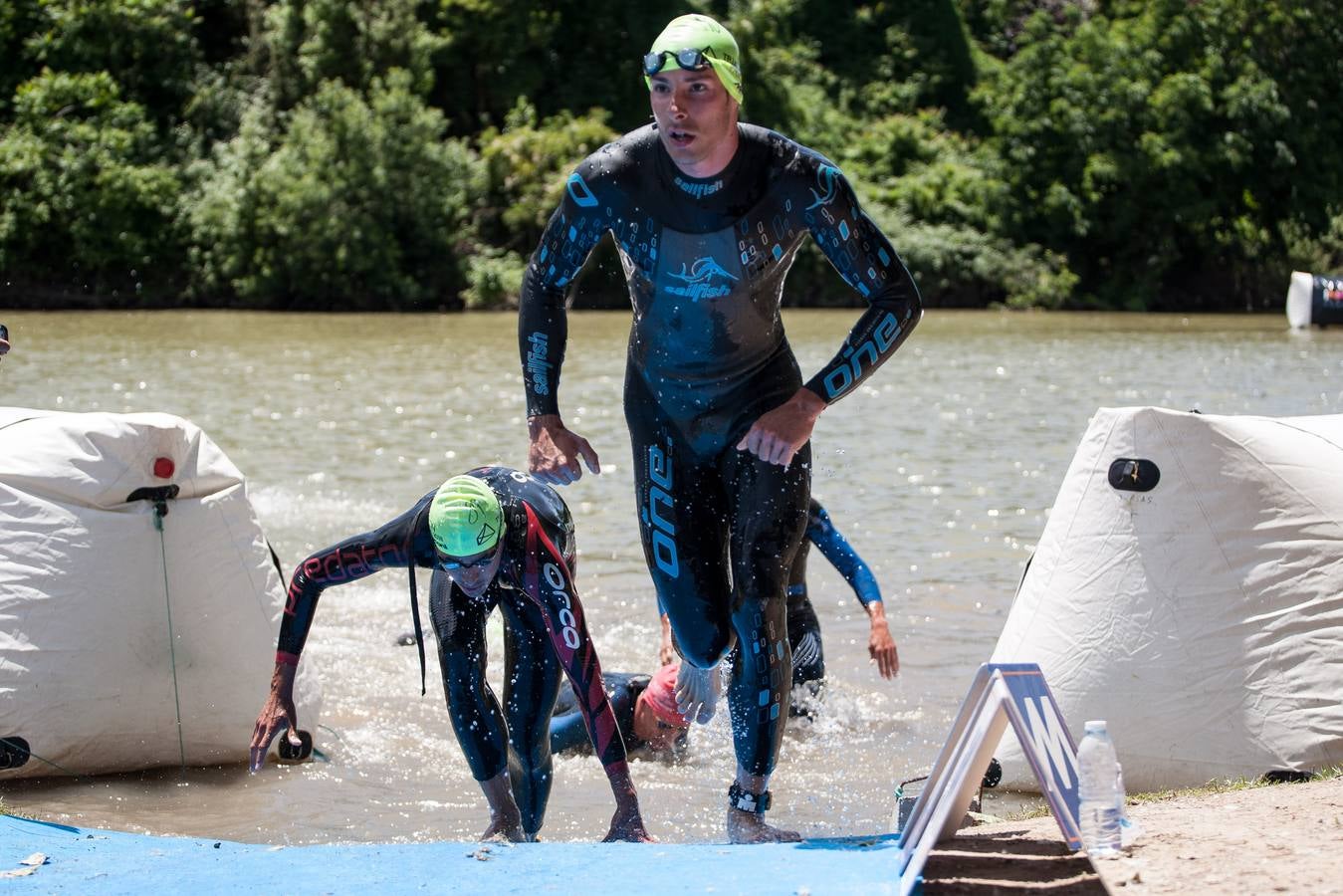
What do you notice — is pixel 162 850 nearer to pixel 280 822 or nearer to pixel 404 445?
Result: pixel 280 822

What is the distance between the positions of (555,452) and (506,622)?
0.76 metres

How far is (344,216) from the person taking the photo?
120 feet

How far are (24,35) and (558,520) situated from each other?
40997mm

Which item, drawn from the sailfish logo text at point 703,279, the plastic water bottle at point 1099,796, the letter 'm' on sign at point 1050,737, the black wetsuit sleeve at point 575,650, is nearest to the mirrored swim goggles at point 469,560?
the black wetsuit sleeve at point 575,650

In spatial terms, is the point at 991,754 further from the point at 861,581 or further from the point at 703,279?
the point at 861,581

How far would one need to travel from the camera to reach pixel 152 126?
40344 millimetres

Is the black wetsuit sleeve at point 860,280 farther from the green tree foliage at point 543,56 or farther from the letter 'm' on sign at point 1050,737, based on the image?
the green tree foliage at point 543,56

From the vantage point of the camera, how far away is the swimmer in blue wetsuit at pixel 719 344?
507cm

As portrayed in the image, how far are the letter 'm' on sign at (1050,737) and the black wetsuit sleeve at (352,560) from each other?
7.01 feet

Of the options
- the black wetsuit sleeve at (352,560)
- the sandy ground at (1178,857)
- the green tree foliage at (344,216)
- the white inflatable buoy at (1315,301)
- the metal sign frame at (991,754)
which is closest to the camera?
the sandy ground at (1178,857)

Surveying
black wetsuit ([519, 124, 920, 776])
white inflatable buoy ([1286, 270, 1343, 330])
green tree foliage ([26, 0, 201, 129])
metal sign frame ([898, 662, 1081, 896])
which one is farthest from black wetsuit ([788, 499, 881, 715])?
green tree foliage ([26, 0, 201, 129])

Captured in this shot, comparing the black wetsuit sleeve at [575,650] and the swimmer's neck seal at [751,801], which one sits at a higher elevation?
the black wetsuit sleeve at [575,650]

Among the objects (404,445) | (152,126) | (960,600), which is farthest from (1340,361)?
(152,126)

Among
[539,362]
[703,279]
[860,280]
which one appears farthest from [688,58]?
[539,362]
